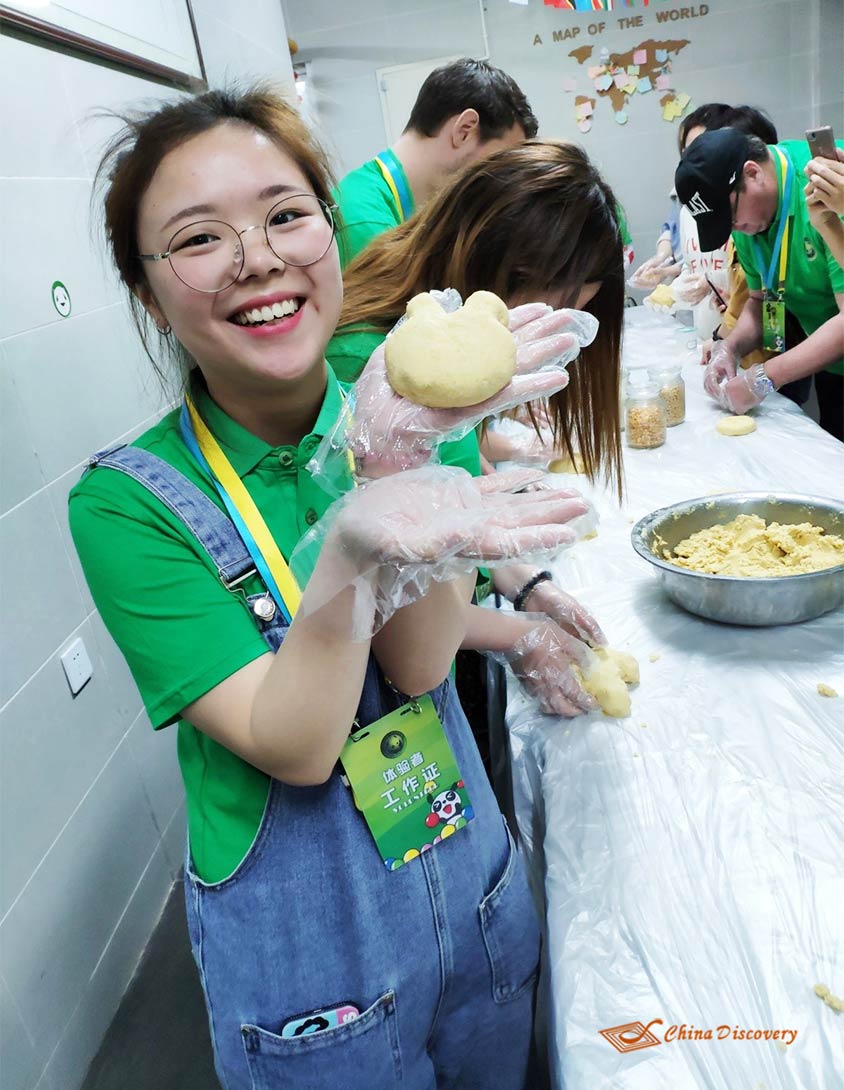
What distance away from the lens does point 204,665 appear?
2.26ft

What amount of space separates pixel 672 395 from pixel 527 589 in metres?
1.21

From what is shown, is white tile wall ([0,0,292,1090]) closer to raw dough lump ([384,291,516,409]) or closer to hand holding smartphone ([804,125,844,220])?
raw dough lump ([384,291,516,409])

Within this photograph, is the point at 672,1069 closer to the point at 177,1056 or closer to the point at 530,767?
the point at 530,767

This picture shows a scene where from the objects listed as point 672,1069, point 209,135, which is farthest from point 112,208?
point 672,1069

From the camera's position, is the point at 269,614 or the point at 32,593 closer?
the point at 269,614

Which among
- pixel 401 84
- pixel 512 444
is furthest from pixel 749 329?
pixel 401 84

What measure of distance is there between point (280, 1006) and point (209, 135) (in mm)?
907

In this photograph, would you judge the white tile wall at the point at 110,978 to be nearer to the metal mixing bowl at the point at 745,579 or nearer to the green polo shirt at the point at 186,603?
the green polo shirt at the point at 186,603

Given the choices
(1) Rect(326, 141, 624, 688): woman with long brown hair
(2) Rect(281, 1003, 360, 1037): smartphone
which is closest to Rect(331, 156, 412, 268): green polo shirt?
(1) Rect(326, 141, 624, 688): woman with long brown hair

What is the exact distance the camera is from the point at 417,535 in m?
0.58

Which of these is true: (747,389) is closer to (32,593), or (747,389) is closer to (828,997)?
(828,997)

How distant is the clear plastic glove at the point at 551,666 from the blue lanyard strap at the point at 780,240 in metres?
1.90

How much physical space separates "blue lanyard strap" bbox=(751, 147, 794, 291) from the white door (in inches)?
121

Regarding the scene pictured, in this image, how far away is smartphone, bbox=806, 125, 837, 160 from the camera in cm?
189
